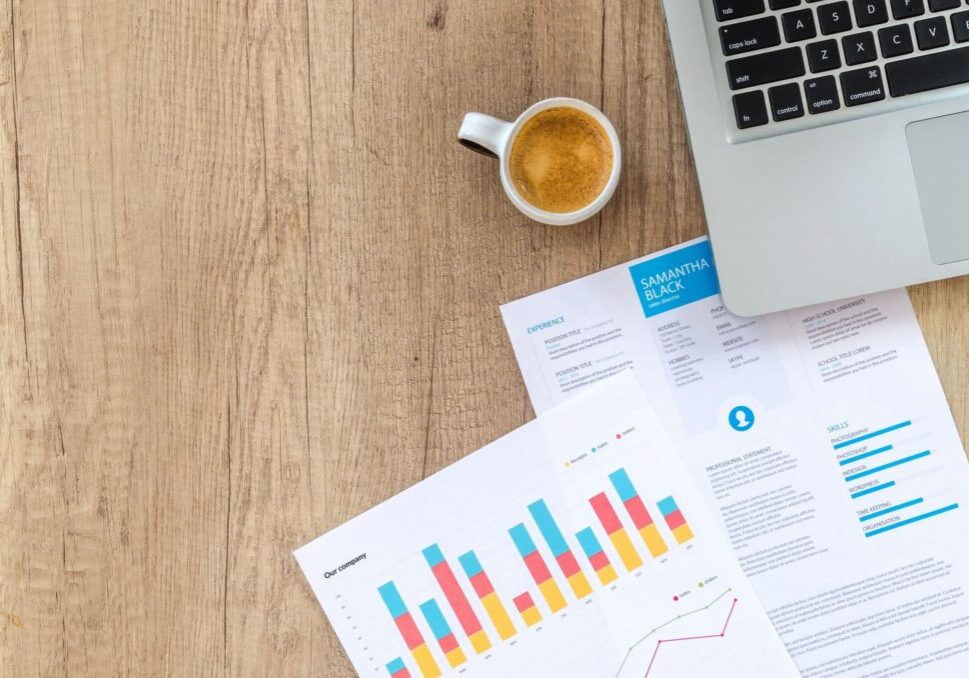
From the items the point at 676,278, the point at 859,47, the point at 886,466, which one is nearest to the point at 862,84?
the point at 859,47

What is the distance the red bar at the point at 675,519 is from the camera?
674mm

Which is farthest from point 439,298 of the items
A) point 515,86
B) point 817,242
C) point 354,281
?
point 817,242

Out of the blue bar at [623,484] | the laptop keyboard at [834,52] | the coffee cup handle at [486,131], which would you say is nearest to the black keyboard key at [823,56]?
the laptop keyboard at [834,52]

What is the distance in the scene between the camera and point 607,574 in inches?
26.7

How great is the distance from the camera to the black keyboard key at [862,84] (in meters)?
0.60

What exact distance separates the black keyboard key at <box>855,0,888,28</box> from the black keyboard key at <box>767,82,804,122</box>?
0.07 m

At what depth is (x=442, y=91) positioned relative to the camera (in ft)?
2.20

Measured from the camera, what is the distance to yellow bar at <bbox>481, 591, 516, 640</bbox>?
679 mm

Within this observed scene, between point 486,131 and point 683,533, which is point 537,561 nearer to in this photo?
point 683,533

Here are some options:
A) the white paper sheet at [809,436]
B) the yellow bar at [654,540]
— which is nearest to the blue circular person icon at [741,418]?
the white paper sheet at [809,436]

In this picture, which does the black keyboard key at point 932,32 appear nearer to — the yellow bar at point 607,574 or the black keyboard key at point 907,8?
the black keyboard key at point 907,8

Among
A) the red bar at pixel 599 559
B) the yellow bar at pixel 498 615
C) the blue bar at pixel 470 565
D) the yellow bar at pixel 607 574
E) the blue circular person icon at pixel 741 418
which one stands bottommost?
the yellow bar at pixel 498 615

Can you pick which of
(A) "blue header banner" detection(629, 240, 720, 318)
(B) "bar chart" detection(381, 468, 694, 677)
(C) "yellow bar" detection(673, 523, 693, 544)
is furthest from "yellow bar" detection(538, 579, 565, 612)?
(A) "blue header banner" detection(629, 240, 720, 318)

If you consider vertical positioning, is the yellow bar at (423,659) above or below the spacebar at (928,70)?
below
